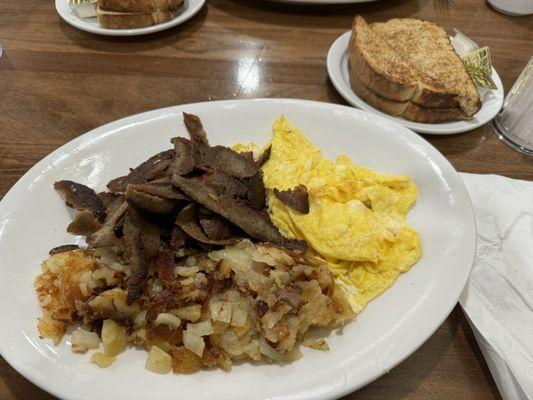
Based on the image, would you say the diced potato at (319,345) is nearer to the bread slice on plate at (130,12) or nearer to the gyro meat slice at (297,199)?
the gyro meat slice at (297,199)

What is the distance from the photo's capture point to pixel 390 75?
8.80 feet

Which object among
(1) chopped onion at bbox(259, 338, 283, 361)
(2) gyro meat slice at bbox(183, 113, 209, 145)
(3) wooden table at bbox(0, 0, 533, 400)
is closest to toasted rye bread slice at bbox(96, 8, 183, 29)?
(3) wooden table at bbox(0, 0, 533, 400)

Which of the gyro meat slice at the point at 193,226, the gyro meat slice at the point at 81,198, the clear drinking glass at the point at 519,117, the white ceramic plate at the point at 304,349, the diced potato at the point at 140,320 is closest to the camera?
the white ceramic plate at the point at 304,349

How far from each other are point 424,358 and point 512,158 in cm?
156

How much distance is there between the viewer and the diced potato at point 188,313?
1.55 m

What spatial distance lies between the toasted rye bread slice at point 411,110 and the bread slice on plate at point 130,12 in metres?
1.75

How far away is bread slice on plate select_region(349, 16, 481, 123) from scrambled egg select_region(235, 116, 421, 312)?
723mm

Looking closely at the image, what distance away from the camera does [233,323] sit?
5.10 ft

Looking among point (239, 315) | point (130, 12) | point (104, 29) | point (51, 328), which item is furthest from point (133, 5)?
point (239, 315)

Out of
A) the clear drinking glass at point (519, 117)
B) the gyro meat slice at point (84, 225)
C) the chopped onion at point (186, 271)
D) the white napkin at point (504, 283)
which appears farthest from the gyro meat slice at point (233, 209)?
the clear drinking glass at point (519, 117)

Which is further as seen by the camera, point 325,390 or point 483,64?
point 483,64

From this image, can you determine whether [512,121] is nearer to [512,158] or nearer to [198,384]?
[512,158]

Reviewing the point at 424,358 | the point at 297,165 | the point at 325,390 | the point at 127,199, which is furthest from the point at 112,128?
the point at 424,358

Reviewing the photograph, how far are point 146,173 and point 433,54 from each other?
7.29ft
